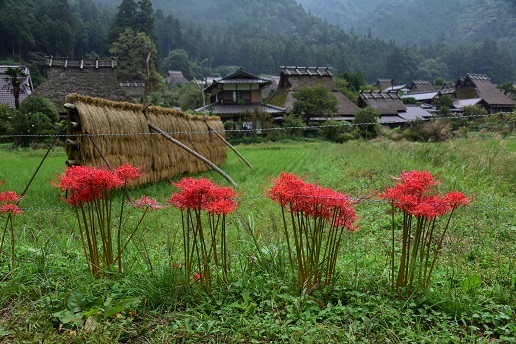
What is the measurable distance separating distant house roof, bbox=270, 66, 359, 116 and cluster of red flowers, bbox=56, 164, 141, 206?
93.3 ft

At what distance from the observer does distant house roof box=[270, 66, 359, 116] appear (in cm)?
3150

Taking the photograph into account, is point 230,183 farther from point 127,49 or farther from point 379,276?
point 127,49

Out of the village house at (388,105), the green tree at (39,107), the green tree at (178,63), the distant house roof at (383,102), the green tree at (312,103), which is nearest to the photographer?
the green tree at (39,107)

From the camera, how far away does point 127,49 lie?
119ft

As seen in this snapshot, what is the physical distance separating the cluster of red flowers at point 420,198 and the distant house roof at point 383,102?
32603 mm

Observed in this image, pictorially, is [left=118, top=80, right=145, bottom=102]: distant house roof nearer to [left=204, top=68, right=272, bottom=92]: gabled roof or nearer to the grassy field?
[left=204, top=68, right=272, bottom=92]: gabled roof

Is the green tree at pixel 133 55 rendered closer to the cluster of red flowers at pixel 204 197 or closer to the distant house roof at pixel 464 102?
the distant house roof at pixel 464 102

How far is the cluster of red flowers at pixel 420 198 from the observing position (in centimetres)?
226

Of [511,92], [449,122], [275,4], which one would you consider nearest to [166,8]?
[275,4]

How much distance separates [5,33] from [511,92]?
4516 cm

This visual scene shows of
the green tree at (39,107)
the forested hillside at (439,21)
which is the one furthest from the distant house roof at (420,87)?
the green tree at (39,107)

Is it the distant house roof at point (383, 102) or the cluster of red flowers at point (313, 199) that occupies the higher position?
the distant house roof at point (383, 102)

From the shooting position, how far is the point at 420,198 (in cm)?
238

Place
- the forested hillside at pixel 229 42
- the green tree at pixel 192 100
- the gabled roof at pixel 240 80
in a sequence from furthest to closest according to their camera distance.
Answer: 1. the forested hillside at pixel 229 42
2. the green tree at pixel 192 100
3. the gabled roof at pixel 240 80
